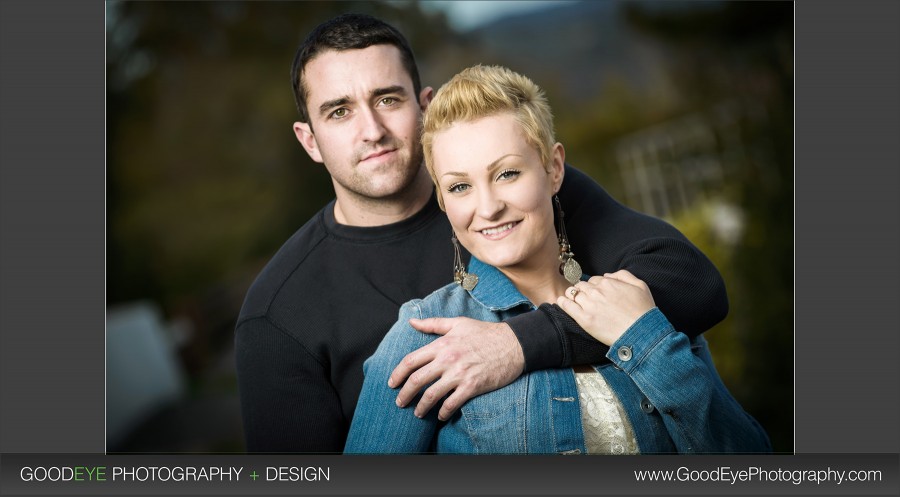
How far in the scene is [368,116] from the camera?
8.48ft

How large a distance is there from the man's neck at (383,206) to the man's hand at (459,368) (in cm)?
70

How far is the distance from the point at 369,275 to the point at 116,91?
1.44m

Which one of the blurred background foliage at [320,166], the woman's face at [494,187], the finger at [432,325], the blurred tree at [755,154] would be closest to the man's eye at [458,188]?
the woman's face at [494,187]

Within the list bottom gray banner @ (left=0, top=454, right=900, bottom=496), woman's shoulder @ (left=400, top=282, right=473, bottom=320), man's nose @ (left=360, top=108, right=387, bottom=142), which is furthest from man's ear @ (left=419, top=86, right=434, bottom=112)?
bottom gray banner @ (left=0, top=454, right=900, bottom=496)

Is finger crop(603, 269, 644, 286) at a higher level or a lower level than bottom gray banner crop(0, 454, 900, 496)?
higher

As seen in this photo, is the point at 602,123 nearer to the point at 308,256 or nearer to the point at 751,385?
the point at 751,385

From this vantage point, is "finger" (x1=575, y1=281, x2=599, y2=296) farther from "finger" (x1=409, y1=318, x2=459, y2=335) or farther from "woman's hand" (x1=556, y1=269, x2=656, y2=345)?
"finger" (x1=409, y1=318, x2=459, y2=335)

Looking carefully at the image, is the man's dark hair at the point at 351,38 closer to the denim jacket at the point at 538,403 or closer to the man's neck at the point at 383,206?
the man's neck at the point at 383,206

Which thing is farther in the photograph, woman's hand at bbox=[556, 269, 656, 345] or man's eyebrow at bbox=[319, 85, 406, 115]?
man's eyebrow at bbox=[319, 85, 406, 115]

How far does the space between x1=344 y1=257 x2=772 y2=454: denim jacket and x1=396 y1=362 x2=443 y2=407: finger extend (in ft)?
0.12

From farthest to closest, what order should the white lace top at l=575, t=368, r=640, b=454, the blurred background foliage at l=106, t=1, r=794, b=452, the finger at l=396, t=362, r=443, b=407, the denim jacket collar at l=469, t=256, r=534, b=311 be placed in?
the blurred background foliage at l=106, t=1, r=794, b=452 < the denim jacket collar at l=469, t=256, r=534, b=311 < the white lace top at l=575, t=368, r=640, b=454 < the finger at l=396, t=362, r=443, b=407

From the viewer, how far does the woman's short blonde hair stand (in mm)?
2119
